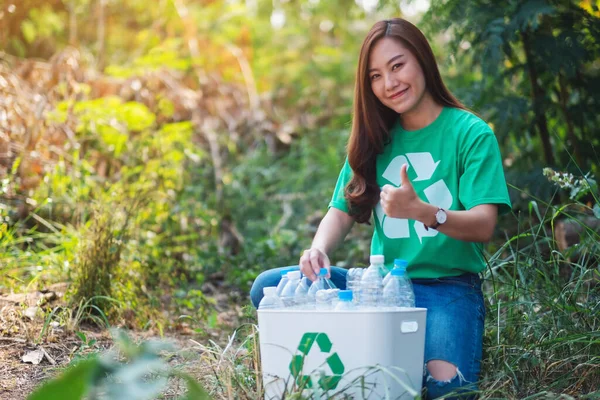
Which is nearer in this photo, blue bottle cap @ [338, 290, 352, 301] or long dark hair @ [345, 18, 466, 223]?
blue bottle cap @ [338, 290, 352, 301]

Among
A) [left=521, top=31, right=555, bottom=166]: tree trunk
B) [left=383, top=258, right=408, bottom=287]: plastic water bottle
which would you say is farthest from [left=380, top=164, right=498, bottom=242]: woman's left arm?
[left=521, top=31, right=555, bottom=166]: tree trunk

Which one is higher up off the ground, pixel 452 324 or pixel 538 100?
pixel 538 100

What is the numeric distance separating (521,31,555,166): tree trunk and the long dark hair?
68.6 inches

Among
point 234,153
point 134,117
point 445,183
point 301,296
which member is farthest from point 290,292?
point 234,153

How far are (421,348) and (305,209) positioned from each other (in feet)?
13.7

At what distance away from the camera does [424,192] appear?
277 cm

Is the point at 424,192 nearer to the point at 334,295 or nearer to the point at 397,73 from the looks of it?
the point at 397,73

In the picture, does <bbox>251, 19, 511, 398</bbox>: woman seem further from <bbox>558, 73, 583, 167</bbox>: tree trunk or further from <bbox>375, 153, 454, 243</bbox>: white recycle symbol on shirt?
<bbox>558, 73, 583, 167</bbox>: tree trunk

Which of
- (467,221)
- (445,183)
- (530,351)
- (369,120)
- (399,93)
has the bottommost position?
(530,351)

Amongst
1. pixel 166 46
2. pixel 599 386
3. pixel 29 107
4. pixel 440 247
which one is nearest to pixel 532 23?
pixel 440 247

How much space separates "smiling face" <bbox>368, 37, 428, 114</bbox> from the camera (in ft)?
9.14

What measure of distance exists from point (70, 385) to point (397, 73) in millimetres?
1933

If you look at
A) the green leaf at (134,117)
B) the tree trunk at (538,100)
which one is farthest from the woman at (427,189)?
the green leaf at (134,117)

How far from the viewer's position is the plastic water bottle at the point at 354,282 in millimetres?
2562
